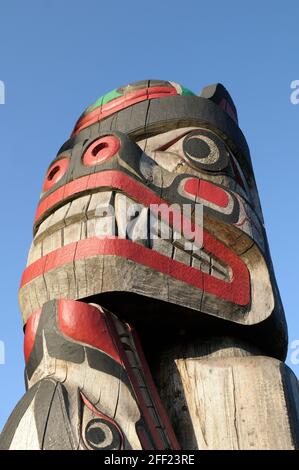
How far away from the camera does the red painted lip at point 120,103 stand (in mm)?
5312

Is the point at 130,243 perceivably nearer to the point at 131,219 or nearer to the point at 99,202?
the point at 131,219

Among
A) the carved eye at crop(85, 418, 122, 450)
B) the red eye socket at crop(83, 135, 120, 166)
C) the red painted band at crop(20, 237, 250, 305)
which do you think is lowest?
the carved eye at crop(85, 418, 122, 450)

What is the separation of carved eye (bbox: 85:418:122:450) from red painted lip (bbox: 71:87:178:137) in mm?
2924

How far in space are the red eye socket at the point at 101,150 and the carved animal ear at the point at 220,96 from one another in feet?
4.97

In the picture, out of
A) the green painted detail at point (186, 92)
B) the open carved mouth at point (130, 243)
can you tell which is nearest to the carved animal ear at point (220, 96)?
the green painted detail at point (186, 92)

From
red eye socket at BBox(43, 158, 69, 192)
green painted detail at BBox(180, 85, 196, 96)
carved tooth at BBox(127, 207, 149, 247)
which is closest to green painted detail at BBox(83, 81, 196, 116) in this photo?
green painted detail at BBox(180, 85, 196, 96)

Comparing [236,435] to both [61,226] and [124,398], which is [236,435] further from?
[61,226]

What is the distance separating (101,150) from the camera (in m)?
4.35

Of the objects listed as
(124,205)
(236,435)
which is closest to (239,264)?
(124,205)

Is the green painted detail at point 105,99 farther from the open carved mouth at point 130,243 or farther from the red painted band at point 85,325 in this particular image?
the red painted band at point 85,325

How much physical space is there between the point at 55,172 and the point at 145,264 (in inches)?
50.8

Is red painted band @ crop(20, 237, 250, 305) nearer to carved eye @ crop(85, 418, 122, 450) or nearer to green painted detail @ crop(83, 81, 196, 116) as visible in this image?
carved eye @ crop(85, 418, 122, 450)

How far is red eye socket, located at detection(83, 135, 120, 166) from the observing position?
4.28 metres

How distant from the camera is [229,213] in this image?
13.7 feet
